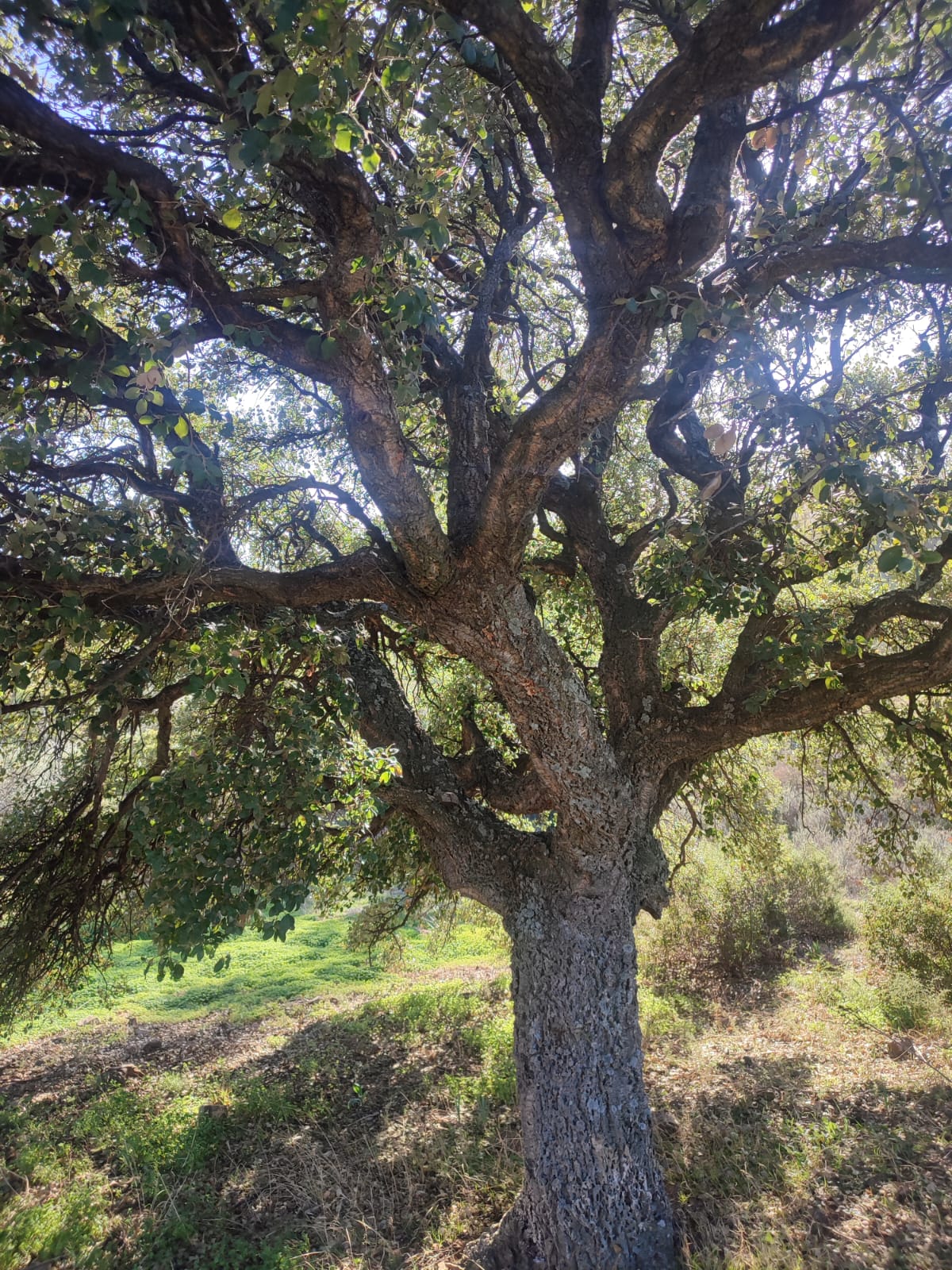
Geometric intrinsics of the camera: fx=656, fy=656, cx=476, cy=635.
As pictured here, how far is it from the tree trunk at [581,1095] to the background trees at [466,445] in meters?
0.02

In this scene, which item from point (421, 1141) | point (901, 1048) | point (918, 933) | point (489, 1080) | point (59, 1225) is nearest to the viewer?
point (59, 1225)

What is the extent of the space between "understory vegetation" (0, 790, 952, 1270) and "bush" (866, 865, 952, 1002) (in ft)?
0.12

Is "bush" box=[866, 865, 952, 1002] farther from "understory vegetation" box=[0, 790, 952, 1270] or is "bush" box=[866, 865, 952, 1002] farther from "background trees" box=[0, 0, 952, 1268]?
"background trees" box=[0, 0, 952, 1268]

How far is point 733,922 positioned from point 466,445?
10144 millimetres

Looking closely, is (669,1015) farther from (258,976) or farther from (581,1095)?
(258,976)

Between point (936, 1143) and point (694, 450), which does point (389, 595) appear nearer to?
point (694, 450)

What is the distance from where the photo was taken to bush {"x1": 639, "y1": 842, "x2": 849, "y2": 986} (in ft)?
35.2

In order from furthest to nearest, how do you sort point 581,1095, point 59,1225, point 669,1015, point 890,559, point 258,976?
point 258,976 → point 669,1015 → point 59,1225 → point 581,1095 → point 890,559

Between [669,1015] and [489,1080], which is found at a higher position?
[489,1080]

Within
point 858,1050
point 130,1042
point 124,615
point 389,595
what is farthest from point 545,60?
point 130,1042

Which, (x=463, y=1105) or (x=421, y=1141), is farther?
(x=463, y=1105)

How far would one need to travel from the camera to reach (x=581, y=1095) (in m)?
4.11

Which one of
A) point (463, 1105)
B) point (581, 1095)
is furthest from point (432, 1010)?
point (581, 1095)

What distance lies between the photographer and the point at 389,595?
3986 millimetres
